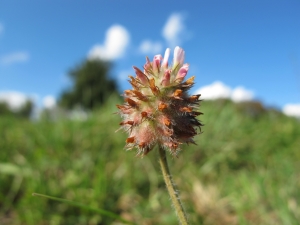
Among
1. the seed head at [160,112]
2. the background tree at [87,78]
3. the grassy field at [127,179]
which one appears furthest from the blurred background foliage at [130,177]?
the background tree at [87,78]

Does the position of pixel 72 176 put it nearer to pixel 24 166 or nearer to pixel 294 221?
pixel 24 166

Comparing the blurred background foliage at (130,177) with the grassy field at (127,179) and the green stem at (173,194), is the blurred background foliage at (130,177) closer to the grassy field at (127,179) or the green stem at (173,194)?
the grassy field at (127,179)

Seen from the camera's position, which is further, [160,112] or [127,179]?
[127,179]

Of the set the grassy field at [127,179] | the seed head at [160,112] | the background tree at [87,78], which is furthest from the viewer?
the background tree at [87,78]

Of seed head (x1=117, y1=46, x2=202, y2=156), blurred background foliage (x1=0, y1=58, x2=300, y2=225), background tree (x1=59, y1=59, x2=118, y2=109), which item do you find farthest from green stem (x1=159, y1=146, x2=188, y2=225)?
background tree (x1=59, y1=59, x2=118, y2=109)

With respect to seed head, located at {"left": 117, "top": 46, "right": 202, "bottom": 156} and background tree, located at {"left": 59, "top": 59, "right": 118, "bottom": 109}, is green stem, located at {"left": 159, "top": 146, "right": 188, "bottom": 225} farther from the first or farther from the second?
background tree, located at {"left": 59, "top": 59, "right": 118, "bottom": 109}

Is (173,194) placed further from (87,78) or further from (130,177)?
(87,78)

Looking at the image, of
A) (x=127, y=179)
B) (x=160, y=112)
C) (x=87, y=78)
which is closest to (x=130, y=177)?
(x=127, y=179)
